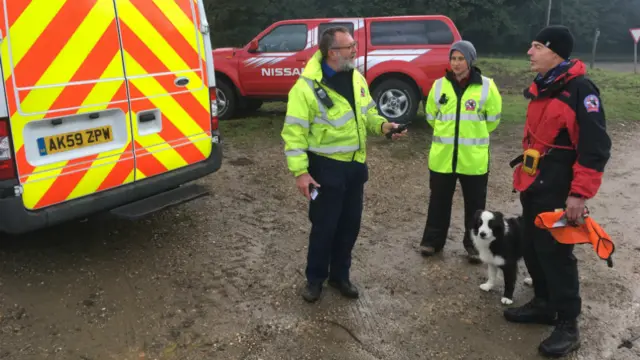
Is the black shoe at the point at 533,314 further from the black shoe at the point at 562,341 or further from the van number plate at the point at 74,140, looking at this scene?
the van number plate at the point at 74,140

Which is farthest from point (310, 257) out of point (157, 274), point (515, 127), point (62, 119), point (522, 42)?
point (522, 42)

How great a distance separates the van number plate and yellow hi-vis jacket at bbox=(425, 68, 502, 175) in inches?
97.9

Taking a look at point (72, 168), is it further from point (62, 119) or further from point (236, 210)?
point (236, 210)

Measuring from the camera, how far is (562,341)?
3227 millimetres

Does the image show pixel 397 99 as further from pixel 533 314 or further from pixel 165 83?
pixel 533 314

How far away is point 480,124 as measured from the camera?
421 cm

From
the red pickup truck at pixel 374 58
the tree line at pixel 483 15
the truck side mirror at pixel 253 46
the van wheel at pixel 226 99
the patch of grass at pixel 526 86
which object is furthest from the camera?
the tree line at pixel 483 15

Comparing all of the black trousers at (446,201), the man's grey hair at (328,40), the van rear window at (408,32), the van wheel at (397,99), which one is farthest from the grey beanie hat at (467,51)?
the van rear window at (408,32)

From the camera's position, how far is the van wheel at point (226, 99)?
980 centimetres

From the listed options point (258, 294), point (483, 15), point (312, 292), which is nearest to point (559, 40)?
point (312, 292)

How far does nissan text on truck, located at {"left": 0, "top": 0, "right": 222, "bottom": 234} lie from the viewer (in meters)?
3.45

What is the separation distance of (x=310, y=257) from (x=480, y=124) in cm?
166

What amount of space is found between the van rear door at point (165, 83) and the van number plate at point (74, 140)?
237mm

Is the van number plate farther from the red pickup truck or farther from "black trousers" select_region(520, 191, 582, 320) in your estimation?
the red pickup truck
